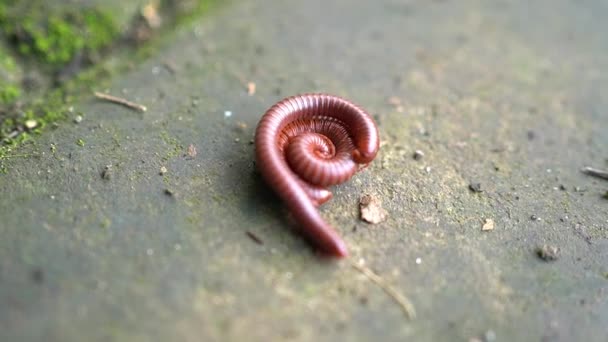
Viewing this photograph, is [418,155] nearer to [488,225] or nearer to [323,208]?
[488,225]

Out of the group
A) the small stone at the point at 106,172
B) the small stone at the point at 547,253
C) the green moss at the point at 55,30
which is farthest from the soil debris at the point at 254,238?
the green moss at the point at 55,30

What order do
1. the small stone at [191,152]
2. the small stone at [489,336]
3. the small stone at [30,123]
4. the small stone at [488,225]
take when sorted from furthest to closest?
the small stone at [30,123] < the small stone at [191,152] < the small stone at [488,225] < the small stone at [489,336]

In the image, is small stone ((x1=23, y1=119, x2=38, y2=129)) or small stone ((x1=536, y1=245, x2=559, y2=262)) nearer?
small stone ((x1=536, y1=245, x2=559, y2=262))

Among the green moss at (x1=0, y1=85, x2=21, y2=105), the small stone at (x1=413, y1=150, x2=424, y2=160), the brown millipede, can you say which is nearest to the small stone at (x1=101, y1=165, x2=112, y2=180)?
the brown millipede

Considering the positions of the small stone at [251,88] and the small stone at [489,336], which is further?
the small stone at [251,88]

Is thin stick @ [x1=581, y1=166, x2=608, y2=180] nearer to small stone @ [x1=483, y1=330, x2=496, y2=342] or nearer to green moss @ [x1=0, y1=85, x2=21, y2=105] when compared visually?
small stone @ [x1=483, y1=330, x2=496, y2=342]

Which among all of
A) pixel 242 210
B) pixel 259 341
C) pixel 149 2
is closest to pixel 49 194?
pixel 242 210

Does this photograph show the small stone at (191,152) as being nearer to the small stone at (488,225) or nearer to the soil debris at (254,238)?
the soil debris at (254,238)
